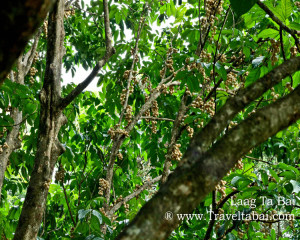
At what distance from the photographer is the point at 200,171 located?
66cm

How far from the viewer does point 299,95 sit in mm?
804

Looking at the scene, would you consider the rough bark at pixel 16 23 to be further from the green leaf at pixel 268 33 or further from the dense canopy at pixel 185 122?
the green leaf at pixel 268 33

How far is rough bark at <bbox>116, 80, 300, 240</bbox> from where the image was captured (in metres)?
0.60

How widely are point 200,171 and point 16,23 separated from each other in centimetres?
43

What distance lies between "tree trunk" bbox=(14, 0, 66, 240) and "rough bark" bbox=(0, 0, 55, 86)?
3.89 ft

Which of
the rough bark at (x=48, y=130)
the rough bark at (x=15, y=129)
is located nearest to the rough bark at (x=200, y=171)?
the rough bark at (x=48, y=130)

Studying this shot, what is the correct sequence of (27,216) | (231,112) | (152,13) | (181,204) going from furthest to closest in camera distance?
(152,13), (27,216), (231,112), (181,204)

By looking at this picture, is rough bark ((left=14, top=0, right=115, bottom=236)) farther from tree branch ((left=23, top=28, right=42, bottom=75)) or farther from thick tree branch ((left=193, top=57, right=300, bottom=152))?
tree branch ((left=23, top=28, right=42, bottom=75))

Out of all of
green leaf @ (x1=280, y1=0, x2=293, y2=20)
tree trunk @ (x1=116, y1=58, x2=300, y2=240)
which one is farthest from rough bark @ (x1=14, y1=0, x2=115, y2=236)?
tree trunk @ (x1=116, y1=58, x2=300, y2=240)

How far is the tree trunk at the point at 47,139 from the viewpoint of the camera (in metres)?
1.52

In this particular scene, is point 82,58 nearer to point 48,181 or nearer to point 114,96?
point 114,96

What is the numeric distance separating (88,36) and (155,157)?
1813 millimetres

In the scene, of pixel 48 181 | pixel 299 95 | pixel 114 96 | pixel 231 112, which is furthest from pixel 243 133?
pixel 114 96

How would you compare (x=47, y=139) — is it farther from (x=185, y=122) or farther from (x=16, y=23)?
(x=16, y=23)
